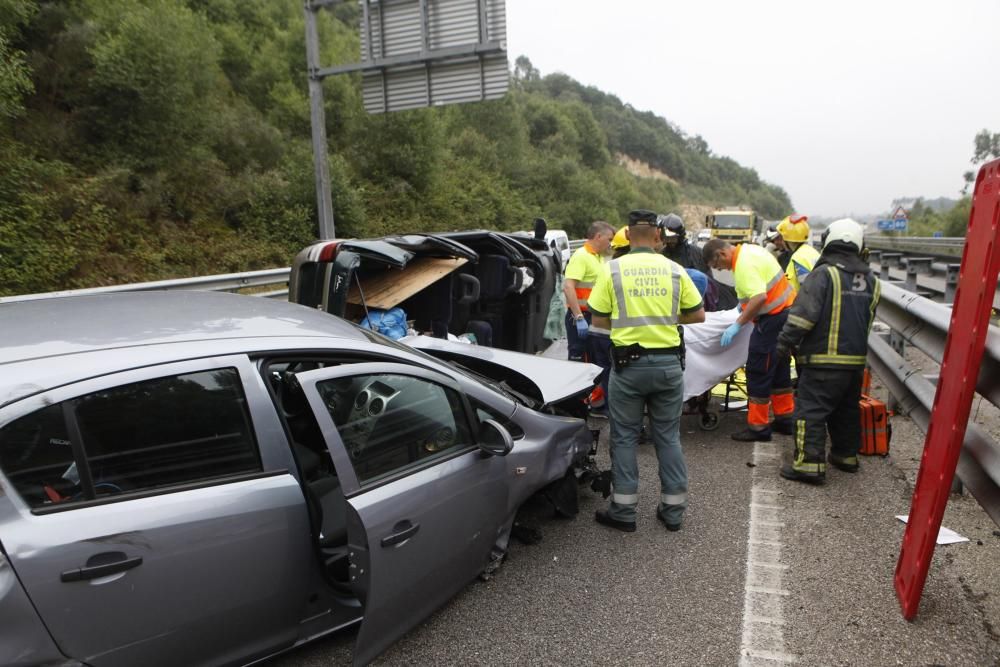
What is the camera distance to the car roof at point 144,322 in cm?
207

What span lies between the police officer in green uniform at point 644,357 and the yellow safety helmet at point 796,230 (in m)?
2.68

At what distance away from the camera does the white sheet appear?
17.4 ft

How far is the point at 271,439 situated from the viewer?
229cm

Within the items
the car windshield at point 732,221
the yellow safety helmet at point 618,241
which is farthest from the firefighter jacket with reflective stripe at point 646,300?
the car windshield at point 732,221

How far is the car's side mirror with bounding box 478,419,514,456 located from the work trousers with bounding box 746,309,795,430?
3196 mm

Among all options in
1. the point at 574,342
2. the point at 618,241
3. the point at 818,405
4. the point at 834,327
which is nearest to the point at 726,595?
the point at 818,405

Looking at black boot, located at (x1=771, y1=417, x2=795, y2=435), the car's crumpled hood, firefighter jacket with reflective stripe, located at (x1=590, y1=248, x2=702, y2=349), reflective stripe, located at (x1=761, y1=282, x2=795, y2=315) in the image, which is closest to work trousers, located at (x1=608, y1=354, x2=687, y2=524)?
firefighter jacket with reflective stripe, located at (x1=590, y1=248, x2=702, y2=349)

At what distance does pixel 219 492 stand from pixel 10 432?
0.61 m

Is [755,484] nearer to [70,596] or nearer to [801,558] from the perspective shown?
[801,558]

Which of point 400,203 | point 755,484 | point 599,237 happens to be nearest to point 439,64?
point 599,237

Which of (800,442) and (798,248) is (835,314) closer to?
(800,442)

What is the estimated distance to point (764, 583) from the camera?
3.20 metres

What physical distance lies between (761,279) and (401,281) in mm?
3145

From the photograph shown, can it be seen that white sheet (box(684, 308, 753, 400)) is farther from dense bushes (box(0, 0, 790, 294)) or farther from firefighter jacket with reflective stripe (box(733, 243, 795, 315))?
dense bushes (box(0, 0, 790, 294))
